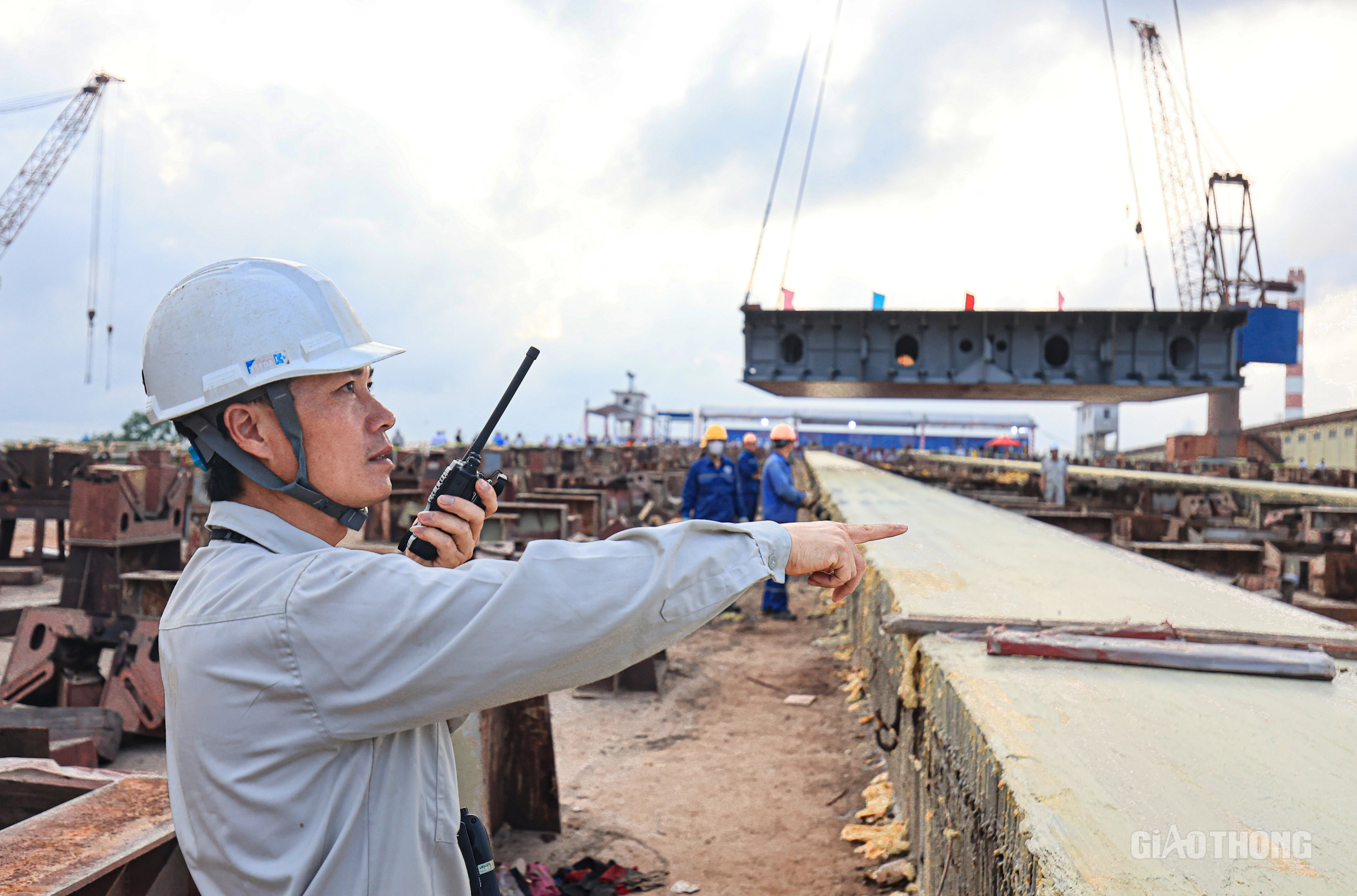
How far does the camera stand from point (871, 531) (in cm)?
167

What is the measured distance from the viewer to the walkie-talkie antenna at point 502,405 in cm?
180

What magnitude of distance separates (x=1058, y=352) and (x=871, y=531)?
600 inches

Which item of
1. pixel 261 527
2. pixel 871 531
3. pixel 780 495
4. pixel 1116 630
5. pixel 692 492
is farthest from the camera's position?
pixel 692 492

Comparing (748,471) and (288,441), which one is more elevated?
(288,441)

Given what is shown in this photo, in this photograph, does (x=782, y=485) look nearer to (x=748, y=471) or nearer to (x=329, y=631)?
(x=748, y=471)

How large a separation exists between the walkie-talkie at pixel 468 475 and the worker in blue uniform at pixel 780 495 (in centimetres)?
692

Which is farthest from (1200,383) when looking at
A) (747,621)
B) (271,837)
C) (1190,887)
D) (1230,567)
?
(271,837)

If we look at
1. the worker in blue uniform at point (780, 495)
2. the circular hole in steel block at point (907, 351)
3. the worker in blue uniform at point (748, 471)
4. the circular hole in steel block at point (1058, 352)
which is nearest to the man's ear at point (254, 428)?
the worker in blue uniform at point (780, 495)

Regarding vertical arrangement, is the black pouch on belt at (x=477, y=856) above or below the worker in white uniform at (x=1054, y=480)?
below

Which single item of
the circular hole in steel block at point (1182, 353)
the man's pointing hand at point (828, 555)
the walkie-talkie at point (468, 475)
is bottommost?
the man's pointing hand at point (828, 555)

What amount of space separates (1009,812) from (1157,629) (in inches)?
58.4

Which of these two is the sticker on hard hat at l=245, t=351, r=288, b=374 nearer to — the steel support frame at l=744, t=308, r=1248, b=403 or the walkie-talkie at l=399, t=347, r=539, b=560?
the walkie-talkie at l=399, t=347, r=539, b=560

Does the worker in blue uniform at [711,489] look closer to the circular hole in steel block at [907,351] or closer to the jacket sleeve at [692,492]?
the jacket sleeve at [692,492]

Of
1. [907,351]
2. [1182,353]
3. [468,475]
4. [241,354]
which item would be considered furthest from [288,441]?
[1182,353]
